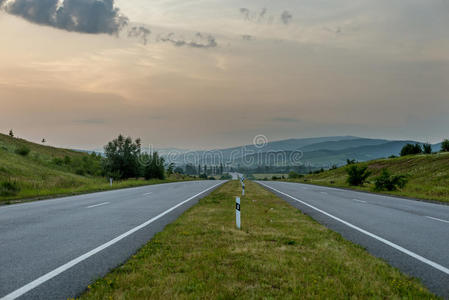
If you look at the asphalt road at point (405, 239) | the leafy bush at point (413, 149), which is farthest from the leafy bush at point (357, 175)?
the leafy bush at point (413, 149)

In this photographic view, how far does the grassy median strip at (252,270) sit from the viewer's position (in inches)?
169

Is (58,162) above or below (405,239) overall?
above

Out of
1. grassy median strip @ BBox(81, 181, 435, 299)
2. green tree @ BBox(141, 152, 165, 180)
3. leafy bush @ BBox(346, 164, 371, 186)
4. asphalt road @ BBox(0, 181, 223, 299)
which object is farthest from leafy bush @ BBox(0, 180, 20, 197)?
green tree @ BBox(141, 152, 165, 180)

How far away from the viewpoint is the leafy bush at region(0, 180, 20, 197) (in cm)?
1950

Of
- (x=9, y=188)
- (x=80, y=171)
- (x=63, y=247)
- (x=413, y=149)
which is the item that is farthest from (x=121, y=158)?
(x=413, y=149)

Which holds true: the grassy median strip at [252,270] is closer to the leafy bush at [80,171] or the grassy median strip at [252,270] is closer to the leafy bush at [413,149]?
the leafy bush at [80,171]

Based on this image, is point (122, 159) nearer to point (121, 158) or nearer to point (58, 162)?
point (121, 158)

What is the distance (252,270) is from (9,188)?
20.7 metres

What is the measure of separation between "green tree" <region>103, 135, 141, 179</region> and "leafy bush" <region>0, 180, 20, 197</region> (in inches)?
1267

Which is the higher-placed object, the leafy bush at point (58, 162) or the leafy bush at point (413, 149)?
the leafy bush at point (413, 149)

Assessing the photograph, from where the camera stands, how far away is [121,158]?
A: 54469 mm

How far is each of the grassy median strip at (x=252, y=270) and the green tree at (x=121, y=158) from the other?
48864 mm

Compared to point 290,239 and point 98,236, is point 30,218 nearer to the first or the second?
point 98,236

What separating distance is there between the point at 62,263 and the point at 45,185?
850 inches
